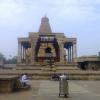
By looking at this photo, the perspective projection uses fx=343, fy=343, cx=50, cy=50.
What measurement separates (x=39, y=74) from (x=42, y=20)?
39.1 meters

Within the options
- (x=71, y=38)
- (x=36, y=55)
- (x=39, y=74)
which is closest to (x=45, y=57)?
(x=36, y=55)

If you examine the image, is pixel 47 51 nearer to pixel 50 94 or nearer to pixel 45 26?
pixel 45 26

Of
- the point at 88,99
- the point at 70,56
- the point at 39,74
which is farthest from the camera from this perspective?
the point at 70,56

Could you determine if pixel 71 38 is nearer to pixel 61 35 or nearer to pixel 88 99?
pixel 61 35

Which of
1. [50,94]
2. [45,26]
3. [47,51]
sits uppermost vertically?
[45,26]

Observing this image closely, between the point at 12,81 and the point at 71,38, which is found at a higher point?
the point at 71,38

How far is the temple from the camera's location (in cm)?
6421

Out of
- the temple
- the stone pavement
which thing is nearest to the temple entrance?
the temple

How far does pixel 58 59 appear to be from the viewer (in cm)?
6794

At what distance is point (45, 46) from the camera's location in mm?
72625

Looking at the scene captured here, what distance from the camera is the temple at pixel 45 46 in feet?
211

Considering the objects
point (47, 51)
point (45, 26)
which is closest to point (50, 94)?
point (47, 51)

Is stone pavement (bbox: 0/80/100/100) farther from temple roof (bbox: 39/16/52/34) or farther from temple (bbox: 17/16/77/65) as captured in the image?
temple roof (bbox: 39/16/52/34)

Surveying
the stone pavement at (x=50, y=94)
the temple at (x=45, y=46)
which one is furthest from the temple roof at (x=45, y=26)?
the stone pavement at (x=50, y=94)
